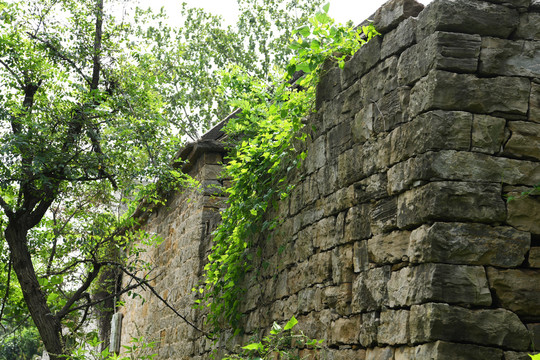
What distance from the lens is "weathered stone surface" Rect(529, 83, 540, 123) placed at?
3.53 meters

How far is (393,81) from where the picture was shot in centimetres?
384

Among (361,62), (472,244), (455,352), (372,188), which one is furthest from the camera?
(361,62)

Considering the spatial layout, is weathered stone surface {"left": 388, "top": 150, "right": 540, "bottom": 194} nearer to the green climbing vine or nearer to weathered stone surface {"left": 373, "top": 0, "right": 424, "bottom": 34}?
weathered stone surface {"left": 373, "top": 0, "right": 424, "bottom": 34}

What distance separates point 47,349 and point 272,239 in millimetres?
3985

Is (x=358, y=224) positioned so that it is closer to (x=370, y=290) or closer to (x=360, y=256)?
(x=360, y=256)

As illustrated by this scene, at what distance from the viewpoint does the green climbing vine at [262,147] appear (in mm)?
4496

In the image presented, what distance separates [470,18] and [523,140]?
690mm

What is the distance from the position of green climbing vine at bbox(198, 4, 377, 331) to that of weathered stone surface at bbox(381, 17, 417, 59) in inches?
16.6

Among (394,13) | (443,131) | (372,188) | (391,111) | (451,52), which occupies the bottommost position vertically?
(372,188)

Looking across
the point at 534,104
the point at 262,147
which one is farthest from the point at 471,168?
the point at 262,147

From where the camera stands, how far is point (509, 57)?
3.56 meters

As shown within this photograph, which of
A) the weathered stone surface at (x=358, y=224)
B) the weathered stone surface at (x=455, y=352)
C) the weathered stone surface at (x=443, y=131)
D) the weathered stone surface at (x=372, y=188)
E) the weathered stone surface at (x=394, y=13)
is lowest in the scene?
the weathered stone surface at (x=455, y=352)

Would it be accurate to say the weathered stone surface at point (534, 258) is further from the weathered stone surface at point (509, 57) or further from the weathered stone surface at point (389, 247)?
the weathered stone surface at point (509, 57)

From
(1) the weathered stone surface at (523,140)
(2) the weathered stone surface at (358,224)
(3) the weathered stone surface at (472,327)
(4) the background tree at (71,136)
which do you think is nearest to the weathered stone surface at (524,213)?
(1) the weathered stone surface at (523,140)
